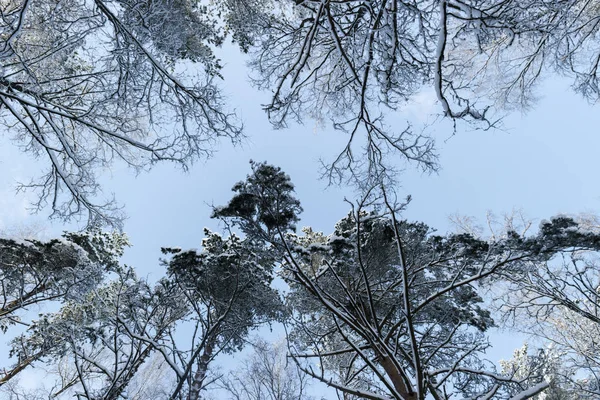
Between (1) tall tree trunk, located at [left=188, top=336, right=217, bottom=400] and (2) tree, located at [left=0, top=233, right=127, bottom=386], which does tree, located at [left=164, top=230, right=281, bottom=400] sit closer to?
(1) tall tree trunk, located at [left=188, top=336, right=217, bottom=400]

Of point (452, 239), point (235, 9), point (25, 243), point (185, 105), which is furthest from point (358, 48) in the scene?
point (25, 243)

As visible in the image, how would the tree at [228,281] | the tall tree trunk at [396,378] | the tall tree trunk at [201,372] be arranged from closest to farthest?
the tall tree trunk at [396,378]
the tall tree trunk at [201,372]
the tree at [228,281]


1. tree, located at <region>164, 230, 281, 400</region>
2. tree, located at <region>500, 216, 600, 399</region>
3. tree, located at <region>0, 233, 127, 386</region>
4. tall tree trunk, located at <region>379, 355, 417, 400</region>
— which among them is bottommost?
tall tree trunk, located at <region>379, 355, 417, 400</region>

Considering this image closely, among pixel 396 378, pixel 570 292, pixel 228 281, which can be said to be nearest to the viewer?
pixel 396 378

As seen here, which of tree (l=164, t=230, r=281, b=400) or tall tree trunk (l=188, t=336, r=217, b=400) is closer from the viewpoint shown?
tall tree trunk (l=188, t=336, r=217, b=400)

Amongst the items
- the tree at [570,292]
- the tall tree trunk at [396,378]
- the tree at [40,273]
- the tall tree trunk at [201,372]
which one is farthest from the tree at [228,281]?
the tree at [570,292]

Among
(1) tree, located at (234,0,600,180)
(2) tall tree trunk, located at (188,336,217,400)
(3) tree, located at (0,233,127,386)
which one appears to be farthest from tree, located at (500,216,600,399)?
(3) tree, located at (0,233,127,386)

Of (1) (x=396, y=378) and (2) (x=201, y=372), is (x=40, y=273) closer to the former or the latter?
(2) (x=201, y=372)

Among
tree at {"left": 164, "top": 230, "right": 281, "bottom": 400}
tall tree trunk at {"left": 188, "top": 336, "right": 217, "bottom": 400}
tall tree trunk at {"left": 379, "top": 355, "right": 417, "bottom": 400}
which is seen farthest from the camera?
tree at {"left": 164, "top": 230, "right": 281, "bottom": 400}

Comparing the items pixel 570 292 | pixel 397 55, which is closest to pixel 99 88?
pixel 397 55

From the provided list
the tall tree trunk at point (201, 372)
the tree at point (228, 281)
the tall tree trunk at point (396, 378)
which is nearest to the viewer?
the tall tree trunk at point (396, 378)

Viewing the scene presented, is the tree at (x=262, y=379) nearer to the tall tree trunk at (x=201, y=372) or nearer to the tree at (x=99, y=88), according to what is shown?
the tall tree trunk at (x=201, y=372)

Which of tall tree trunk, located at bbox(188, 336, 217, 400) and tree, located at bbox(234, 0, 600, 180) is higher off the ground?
tree, located at bbox(234, 0, 600, 180)

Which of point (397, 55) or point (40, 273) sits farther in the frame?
point (40, 273)
